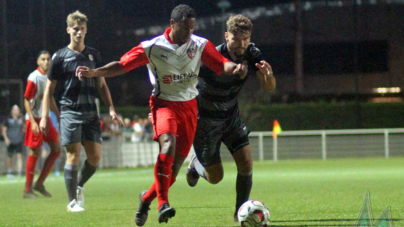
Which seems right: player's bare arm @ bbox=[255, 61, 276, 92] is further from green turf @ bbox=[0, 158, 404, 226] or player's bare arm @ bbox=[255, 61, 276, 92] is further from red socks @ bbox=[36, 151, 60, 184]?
red socks @ bbox=[36, 151, 60, 184]

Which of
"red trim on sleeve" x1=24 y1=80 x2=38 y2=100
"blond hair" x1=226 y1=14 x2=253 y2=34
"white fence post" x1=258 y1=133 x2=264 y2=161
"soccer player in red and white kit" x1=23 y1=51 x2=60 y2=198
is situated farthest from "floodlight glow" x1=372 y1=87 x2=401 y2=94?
"blond hair" x1=226 y1=14 x2=253 y2=34

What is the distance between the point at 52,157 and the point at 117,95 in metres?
20.7

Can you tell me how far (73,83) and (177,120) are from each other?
6.98 feet

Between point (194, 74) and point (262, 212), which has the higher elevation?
point (194, 74)

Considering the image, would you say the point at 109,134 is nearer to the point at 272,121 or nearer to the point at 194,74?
the point at 272,121

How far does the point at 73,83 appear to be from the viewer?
7.23m

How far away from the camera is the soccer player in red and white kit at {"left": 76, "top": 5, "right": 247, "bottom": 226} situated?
17.4 feet

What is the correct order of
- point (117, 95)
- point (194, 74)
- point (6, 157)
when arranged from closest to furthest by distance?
point (194, 74) → point (6, 157) → point (117, 95)

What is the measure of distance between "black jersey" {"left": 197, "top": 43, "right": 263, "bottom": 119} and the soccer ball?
4.04ft

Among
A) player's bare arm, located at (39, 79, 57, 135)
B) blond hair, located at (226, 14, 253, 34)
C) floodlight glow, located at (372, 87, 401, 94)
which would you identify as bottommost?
player's bare arm, located at (39, 79, 57, 135)

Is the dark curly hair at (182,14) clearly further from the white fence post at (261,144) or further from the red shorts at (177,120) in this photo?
the white fence post at (261,144)

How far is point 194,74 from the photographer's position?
18.4 ft

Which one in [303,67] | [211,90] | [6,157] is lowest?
[6,157]

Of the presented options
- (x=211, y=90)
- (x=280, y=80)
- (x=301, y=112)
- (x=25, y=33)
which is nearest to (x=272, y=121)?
(x=301, y=112)
